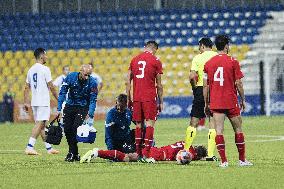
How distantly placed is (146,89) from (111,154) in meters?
1.40

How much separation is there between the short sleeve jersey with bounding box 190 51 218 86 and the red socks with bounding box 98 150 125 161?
2566 mm

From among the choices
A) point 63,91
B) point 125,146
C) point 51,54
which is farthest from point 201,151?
point 51,54

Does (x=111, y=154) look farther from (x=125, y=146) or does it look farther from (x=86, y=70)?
(x=86, y=70)

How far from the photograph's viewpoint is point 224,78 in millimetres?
13984

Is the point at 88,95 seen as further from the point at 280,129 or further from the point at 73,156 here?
the point at 280,129

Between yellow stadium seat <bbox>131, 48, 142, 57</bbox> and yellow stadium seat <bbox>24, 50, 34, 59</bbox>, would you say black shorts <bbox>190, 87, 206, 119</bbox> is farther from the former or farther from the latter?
yellow stadium seat <bbox>24, 50, 34, 59</bbox>

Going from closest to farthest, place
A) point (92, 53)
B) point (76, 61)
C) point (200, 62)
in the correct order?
point (200, 62) < point (76, 61) < point (92, 53)

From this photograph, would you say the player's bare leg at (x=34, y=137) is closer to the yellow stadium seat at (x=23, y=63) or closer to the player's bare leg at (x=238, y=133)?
the player's bare leg at (x=238, y=133)

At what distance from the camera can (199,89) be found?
17.3 metres

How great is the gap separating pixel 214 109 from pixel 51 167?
2957mm

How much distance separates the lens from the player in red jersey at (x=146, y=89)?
15914 mm

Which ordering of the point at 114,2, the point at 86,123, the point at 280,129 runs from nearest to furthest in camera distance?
the point at 86,123, the point at 280,129, the point at 114,2

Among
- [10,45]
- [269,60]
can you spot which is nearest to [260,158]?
[269,60]

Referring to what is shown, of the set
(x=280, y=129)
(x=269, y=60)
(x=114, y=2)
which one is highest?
(x=114, y=2)
